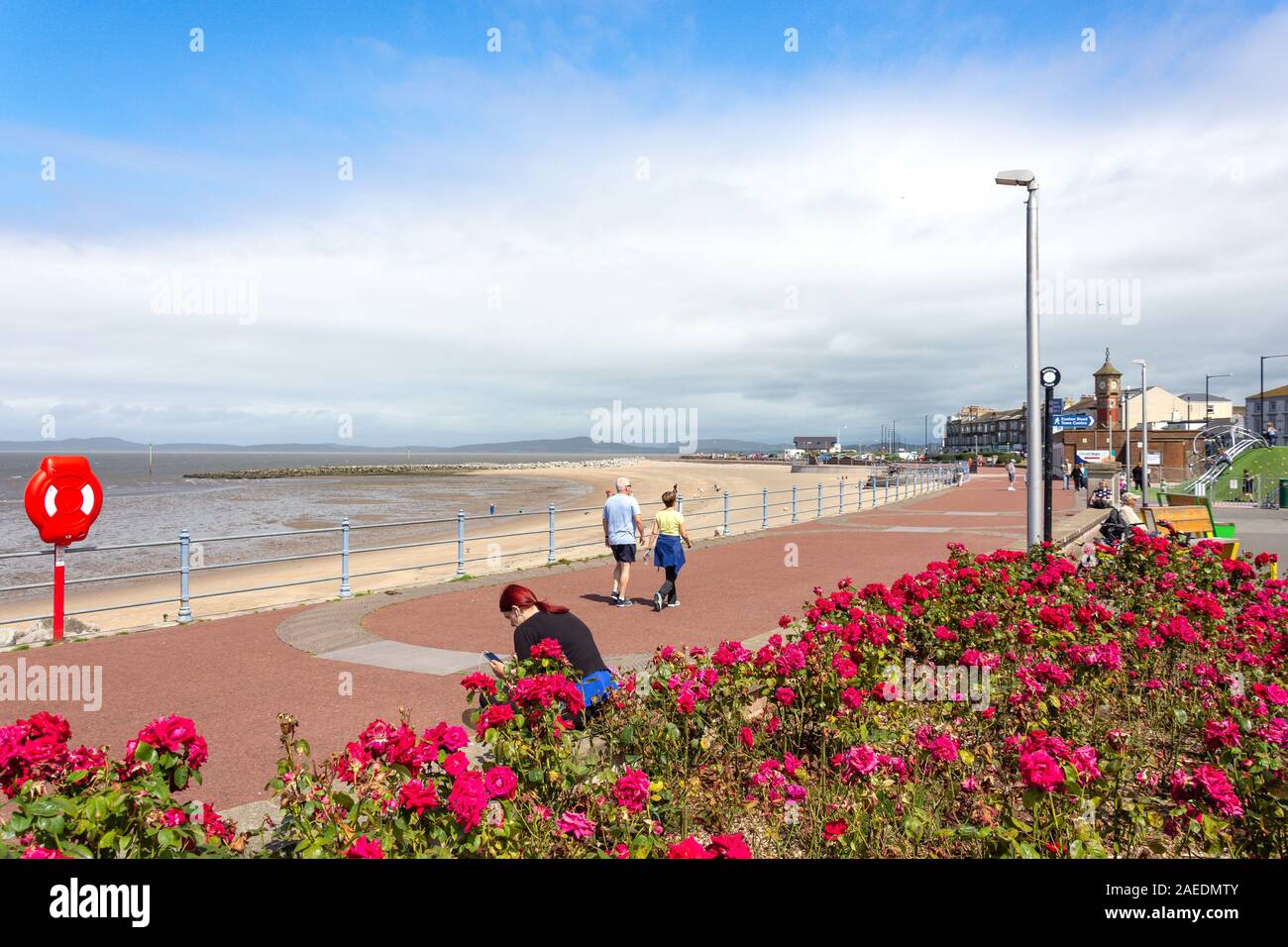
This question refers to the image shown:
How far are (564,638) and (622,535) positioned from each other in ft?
18.1

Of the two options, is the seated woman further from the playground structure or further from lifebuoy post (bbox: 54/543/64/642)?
the playground structure

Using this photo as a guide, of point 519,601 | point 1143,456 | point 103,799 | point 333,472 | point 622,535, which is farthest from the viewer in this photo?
point 333,472

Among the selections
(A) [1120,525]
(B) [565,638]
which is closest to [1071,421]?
(A) [1120,525]

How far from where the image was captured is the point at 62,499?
8.37 m

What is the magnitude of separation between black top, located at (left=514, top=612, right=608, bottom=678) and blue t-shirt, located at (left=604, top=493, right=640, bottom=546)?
17.7 feet

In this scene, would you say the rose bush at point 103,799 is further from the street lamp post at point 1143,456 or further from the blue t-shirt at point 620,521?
the street lamp post at point 1143,456

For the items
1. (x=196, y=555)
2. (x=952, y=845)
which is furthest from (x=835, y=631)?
(x=196, y=555)

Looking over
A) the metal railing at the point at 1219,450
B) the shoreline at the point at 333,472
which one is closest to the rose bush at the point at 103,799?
the metal railing at the point at 1219,450

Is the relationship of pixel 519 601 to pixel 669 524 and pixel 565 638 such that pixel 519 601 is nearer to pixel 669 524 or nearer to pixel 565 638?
pixel 565 638

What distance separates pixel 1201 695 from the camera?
4602 mm

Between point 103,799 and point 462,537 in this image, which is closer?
point 103,799
